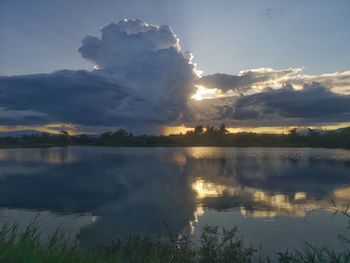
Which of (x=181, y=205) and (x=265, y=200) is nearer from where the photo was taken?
(x=181, y=205)

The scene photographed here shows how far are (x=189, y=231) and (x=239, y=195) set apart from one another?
583 inches

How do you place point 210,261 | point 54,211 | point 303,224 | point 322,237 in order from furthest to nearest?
point 54,211 → point 303,224 → point 322,237 → point 210,261

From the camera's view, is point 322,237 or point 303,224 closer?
point 322,237

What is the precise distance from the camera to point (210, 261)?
12.5 meters

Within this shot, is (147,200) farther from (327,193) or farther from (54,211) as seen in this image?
(327,193)

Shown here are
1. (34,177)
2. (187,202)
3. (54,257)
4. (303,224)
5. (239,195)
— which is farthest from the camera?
(34,177)

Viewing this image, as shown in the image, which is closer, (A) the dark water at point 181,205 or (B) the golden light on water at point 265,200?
(A) the dark water at point 181,205

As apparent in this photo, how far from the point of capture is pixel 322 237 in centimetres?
2195

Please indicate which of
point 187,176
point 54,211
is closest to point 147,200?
point 54,211

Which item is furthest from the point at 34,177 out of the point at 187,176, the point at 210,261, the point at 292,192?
the point at 210,261

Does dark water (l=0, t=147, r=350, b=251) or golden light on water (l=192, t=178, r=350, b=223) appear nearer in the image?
dark water (l=0, t=147, r=350, b=251)

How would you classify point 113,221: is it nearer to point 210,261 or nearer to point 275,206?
point 275,206

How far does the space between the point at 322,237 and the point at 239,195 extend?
51.4 ft

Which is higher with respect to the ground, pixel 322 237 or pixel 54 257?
pixel 54 257
